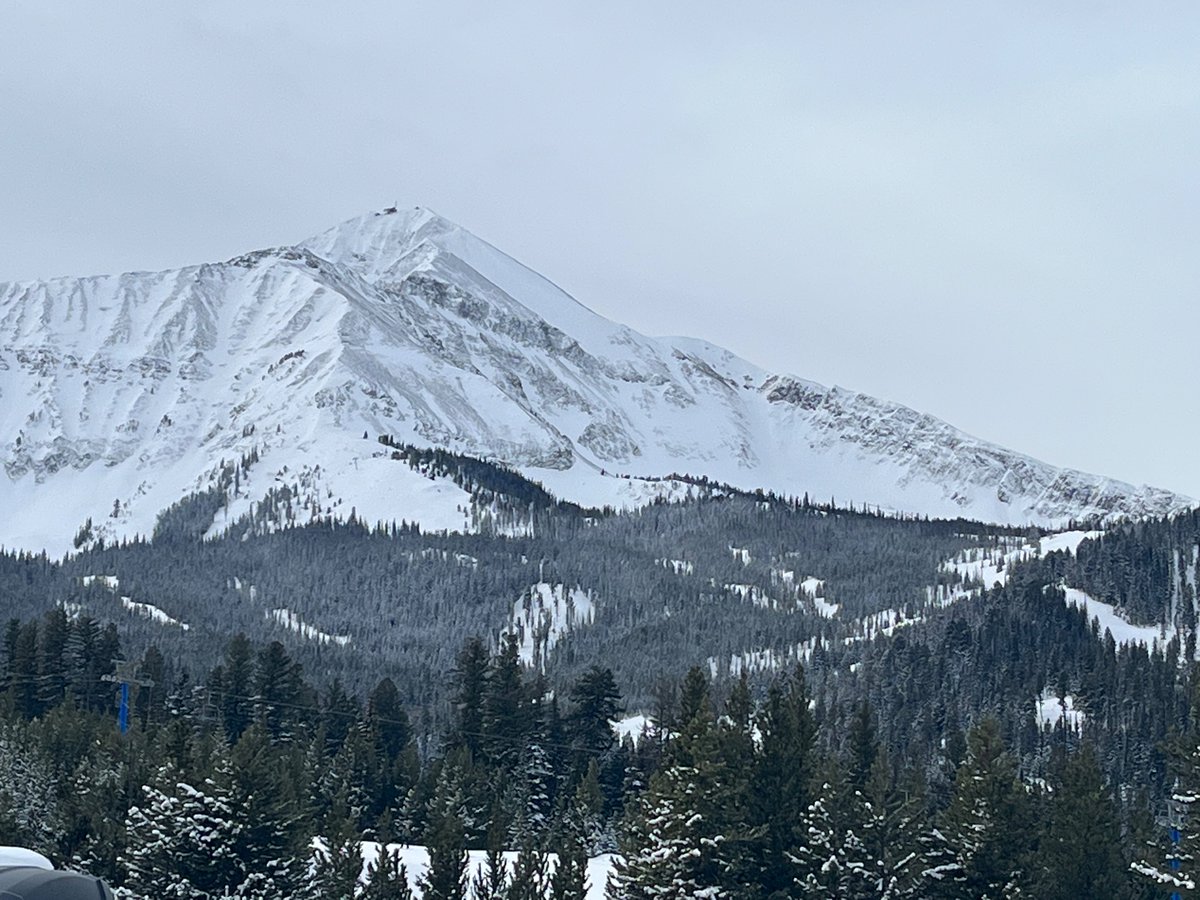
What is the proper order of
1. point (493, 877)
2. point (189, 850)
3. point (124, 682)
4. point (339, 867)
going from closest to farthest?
point (189, 850)
point (493, 877)
point (339, 867)
point (124, 682)

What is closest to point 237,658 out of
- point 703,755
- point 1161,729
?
point 703,755

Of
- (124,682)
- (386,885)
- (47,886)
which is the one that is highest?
(47,886)

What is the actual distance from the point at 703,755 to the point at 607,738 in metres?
50.2

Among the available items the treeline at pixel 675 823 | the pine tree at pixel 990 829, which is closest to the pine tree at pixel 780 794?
the treeline at pixel 675 823

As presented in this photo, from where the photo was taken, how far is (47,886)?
63.9ft

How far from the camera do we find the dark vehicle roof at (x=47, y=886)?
19.2 metres

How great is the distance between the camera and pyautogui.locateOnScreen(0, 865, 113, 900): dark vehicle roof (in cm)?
1923

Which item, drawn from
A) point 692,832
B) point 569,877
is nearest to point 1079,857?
point 692,832

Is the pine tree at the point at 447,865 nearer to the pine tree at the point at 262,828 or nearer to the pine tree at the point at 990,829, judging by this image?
the pine tree at the point at 262,828

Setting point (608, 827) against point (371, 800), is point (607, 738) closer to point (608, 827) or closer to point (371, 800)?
point (608, 827)

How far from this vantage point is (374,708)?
114 m

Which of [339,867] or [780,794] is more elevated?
[780,794]

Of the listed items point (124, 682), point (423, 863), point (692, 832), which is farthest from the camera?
point (124, 682)

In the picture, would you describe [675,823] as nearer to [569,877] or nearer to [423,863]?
[569,877]
